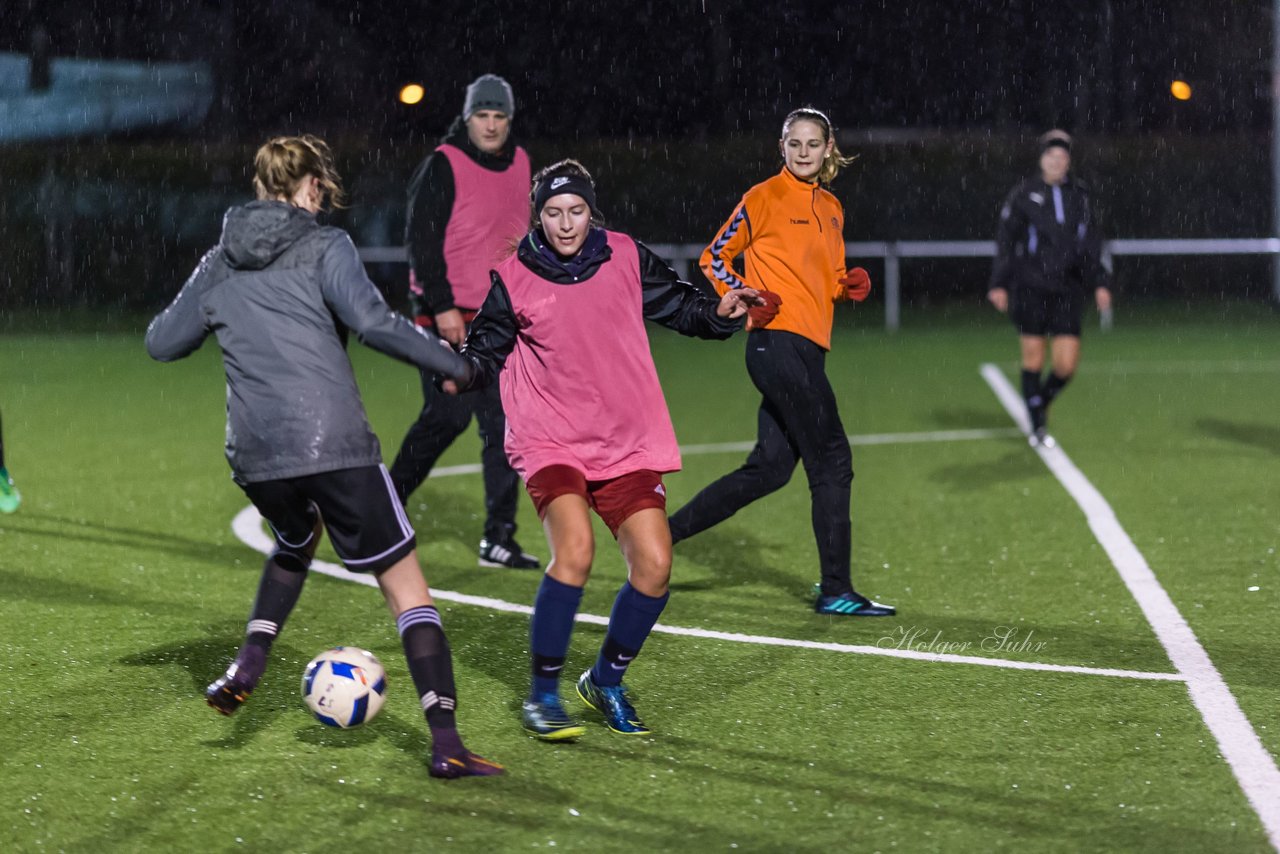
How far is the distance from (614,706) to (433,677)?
0.71 metres

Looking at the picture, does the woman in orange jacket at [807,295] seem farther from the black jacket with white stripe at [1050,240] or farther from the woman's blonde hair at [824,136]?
the black jacket with white stripe at [1050,240]

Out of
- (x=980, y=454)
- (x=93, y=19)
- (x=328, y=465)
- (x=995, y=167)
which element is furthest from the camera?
(x=93, y=19)

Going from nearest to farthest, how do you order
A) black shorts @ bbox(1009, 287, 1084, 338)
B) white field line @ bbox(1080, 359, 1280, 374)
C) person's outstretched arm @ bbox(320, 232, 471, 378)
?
1. person's outstretched arm @ bbox(320, 232, 471, 378)
2. black shorts @ bbox(1009, 287, 1084, 338)
3. white field line @ bbox(1080, 359, 1280, 374)

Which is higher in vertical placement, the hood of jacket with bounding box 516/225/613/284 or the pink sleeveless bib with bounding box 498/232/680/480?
the hood of jacket with bounding box 516/225/613/284

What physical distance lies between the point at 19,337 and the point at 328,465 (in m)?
17.8

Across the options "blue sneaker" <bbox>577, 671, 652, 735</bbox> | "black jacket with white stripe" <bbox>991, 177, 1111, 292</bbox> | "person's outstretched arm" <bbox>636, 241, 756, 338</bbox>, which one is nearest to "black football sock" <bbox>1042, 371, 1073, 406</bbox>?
"black jacket with white stripe" <bbox>991, 177, 1111, 292</bbox>

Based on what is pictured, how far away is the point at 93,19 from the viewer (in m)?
32.4

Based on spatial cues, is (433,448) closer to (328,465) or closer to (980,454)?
(328,465)

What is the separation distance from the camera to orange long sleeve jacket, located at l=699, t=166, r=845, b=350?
6.90 metres

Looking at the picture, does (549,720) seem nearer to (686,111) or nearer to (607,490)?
(607,490)

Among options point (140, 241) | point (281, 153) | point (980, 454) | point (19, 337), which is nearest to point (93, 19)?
point (140, 241)

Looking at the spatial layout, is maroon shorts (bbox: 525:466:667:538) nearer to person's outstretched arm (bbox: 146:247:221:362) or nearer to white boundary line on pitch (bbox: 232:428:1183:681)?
person's outstretched arm (bbox: 146:247:221:362)

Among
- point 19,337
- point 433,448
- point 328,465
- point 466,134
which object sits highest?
point 466,134

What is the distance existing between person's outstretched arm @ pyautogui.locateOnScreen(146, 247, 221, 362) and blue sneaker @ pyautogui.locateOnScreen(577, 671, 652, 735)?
1596 millimetres
